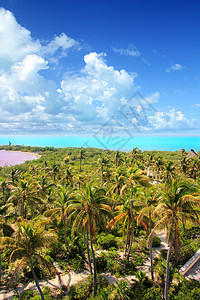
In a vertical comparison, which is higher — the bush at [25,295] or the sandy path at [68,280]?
the bush at [25,295]

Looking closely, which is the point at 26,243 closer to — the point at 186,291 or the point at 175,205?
the point at 175,205

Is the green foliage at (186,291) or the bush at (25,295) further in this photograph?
the bush at (25,295)

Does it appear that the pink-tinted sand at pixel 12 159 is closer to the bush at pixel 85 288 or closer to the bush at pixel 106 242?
the bush at pixel 106 242

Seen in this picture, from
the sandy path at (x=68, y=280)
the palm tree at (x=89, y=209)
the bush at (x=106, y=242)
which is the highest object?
the palm tree at (x=89, y=209)

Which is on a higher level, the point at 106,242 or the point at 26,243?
the point at 26,243

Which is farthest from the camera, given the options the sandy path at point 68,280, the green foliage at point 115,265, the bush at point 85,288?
the green foliage at point 115,265

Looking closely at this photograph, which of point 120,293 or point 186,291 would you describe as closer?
point 120,293

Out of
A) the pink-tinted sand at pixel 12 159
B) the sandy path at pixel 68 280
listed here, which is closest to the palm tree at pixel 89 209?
the sandy path at pixel 68 280

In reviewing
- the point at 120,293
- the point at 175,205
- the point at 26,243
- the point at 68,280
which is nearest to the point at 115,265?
the point at 120,293

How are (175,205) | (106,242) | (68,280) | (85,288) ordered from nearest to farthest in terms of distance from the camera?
(175,205), (85,288), (68,280), (106,242)
